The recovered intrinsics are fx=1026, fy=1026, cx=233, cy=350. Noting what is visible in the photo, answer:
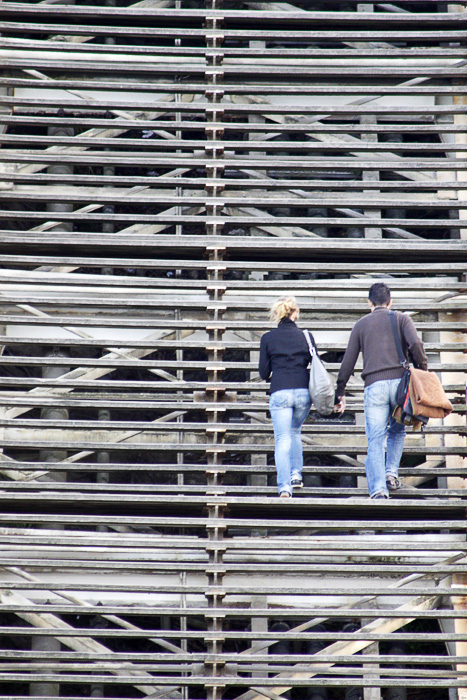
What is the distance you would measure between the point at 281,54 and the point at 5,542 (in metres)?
5.19

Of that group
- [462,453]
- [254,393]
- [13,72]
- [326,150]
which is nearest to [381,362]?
[462,453]

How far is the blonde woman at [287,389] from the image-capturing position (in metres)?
7.66

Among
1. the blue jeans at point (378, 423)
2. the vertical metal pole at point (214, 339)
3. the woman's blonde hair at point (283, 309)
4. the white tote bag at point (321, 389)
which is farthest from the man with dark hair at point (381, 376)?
the vertical metal pole at point (214, 339)

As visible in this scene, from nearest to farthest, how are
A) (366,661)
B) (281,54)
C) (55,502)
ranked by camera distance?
1. (366,661)
2. (55,502)
3. (281,54)

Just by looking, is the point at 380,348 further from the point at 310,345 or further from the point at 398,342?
the point at 310,345

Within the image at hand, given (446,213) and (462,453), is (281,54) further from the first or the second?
(462,453)

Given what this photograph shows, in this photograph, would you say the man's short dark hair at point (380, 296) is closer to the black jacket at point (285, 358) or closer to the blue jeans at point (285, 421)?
the black jacket at point (285, 358)

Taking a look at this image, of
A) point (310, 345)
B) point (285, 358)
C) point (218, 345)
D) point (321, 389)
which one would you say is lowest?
point (321, 389)

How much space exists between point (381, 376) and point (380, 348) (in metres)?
0.21

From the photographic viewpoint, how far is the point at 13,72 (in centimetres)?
1005

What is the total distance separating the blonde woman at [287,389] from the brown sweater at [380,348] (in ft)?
1.03

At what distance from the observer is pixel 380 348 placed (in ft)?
25.3

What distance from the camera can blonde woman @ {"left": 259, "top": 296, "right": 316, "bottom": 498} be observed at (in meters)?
7.66

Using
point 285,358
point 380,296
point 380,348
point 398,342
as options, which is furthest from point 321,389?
point 380,296
